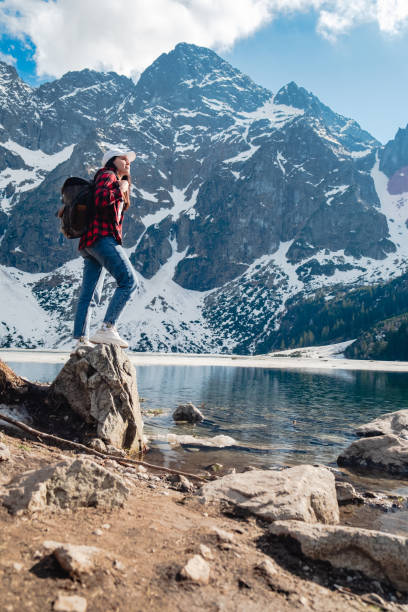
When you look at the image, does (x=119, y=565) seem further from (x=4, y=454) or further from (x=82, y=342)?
(x=82, y=342)

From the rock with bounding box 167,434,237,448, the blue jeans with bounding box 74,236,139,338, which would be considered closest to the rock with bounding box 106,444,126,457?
the blue jeans with bounding box 74,236,139,338

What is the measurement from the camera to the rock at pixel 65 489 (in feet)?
13.8

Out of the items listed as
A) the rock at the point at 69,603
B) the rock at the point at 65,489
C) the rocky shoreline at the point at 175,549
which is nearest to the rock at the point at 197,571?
the rocky shoreline at the point at 175,549

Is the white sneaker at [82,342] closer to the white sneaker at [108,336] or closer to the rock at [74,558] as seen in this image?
the white sneaker at [108,336]

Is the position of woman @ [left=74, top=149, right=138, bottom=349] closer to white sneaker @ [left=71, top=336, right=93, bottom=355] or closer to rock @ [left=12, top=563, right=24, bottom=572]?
white sneaker @ [left=71, top=336, right=93, bottom=355]

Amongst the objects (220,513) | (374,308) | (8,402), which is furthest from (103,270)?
(374,308)

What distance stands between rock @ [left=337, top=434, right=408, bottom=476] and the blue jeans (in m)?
10.3

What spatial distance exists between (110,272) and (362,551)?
20.0 ft

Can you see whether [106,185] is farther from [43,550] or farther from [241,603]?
[241,603]

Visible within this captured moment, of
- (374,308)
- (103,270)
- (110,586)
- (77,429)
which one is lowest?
(77,429)

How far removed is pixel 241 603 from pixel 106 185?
671 cm

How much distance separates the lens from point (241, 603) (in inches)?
125

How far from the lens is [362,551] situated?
438 centimetres

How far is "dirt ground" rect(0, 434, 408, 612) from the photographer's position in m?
2.95
